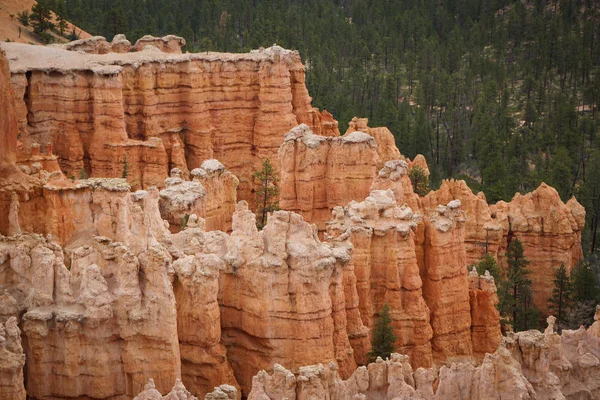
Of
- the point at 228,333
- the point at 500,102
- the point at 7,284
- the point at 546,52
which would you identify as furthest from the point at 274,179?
the point at 546,52

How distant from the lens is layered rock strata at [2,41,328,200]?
54406mm

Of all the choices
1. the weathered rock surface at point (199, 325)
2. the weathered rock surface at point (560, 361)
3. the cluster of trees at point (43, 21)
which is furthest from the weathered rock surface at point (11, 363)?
the cluster of trees at point (43, 21)

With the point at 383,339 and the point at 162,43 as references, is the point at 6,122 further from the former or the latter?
the point at 162,43

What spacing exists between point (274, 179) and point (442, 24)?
54.4 m

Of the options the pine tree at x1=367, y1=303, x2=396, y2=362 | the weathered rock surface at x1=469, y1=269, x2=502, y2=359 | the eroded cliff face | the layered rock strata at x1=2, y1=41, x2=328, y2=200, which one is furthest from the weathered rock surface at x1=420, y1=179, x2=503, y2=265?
the eroded cliff face

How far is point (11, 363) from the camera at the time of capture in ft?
90.6

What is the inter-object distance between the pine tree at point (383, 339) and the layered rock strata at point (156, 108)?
757 inches

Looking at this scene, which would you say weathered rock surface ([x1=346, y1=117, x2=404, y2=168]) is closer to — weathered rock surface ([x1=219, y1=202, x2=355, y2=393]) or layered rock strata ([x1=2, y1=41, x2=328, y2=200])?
layered rock strata ([x1=2, y1=41, x2=328, y2=200])

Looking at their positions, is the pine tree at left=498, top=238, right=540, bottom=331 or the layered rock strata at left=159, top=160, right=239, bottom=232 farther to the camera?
the pine tree at left=498, top=238, right=540, bottom=331

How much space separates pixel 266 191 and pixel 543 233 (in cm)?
1109

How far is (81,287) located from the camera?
30.6 m

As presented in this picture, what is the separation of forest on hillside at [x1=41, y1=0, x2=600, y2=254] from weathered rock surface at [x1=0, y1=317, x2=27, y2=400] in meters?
36.6

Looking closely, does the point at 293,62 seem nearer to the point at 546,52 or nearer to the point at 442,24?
the point at 546,52

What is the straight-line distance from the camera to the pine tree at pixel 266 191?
5234 centimetres
